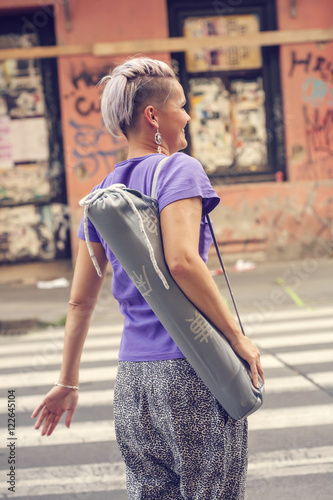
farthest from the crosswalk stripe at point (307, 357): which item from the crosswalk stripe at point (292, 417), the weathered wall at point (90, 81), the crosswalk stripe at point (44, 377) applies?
the weathered wall at point (90, 81)

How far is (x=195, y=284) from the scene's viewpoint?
183 cm

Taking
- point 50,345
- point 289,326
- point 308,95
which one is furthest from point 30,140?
point 289,326

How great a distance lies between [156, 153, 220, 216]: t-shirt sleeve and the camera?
1.87 metres

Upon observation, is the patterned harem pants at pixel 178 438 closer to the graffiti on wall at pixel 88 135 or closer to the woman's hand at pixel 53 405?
the woman's hand at pixel 53 405

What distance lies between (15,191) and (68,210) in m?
0.95

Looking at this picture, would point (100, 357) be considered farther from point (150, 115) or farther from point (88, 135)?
point (88, 135)

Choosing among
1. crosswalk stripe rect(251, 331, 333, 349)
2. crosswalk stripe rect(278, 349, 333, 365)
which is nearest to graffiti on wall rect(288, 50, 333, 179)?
crosswalk stripe rect(251, 331, 333, 349)

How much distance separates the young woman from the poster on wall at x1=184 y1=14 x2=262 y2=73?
10.7 meters

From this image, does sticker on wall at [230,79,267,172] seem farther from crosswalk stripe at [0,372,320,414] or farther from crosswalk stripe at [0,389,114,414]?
crosswalk stripe at [0,389,114,414]

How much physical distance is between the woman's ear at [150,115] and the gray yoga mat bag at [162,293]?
26 centimetres

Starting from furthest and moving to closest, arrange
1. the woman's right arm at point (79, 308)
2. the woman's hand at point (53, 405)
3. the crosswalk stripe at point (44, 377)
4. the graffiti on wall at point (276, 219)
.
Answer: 1. the graffiti on wall at point (276, 219)
2. the crosswalk stripe at point (44, 377)
3. the woman's hand at point (53, 405)
4. the woman's right arm at point (79, 308)

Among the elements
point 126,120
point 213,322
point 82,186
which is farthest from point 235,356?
point 82,186

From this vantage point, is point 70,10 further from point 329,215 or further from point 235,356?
point 235,356

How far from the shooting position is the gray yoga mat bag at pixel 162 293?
1.83m
